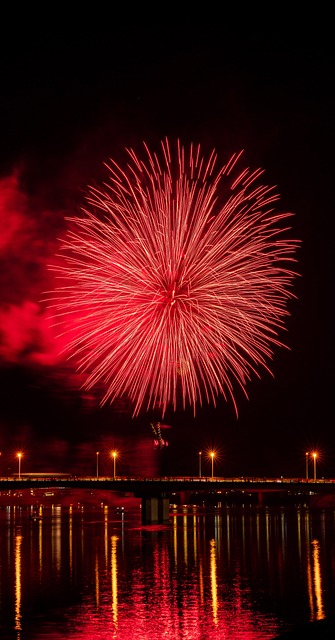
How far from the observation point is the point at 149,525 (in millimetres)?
136375

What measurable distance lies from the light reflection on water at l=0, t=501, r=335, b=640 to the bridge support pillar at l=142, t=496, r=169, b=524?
1566 inches

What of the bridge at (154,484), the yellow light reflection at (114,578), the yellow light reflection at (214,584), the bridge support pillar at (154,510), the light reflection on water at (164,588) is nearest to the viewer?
Answer: the light reflection on water at (164,588)

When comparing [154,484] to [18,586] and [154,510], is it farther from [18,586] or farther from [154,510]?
[18,586]

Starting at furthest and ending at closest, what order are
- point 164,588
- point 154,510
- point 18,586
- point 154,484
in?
point 154,510 < point 154,484 < point 18,586 < point 164,588

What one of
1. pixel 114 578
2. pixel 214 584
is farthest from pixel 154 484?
pixel 214 584

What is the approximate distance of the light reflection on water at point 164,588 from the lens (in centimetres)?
3969

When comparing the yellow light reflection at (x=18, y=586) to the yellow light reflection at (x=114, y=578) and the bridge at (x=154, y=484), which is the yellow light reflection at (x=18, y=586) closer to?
the yellow light reflection at (x=114, y=578)

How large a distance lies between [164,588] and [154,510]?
276 ft

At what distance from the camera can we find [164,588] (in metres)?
54.3

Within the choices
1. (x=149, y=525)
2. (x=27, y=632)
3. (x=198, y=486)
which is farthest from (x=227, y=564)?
(x=149, y=525)

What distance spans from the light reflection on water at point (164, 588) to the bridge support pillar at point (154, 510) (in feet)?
130

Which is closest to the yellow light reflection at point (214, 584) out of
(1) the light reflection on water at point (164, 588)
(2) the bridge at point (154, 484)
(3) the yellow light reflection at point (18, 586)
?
(1) the light reflection on water at point (164, 588)

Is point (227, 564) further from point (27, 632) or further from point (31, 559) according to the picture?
point (27, 632)

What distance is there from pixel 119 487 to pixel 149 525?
11867 mm
